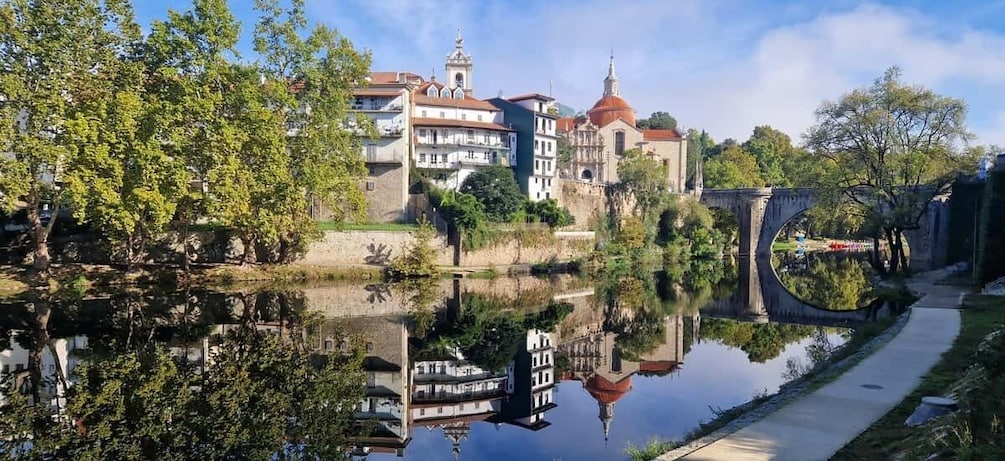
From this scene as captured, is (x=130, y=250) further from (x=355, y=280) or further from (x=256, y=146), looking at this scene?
(x=355, y=280)

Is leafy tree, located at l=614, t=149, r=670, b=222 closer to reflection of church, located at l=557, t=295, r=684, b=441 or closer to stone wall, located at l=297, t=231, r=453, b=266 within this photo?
stone wall, located at l=297, t=231, r=453, b=266

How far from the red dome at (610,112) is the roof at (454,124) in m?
21.7

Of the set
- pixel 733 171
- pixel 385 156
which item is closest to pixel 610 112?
pixel 733 171

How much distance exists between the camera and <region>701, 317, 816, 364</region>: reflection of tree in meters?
20.5

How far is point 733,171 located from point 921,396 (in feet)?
236

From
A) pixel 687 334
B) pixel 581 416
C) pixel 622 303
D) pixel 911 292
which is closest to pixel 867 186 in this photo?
pixel 911 292

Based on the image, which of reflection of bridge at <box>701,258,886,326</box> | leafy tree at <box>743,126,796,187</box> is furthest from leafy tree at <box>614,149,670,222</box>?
leafy tree at <box>743,126,796,187</box>

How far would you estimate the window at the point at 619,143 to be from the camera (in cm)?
7212

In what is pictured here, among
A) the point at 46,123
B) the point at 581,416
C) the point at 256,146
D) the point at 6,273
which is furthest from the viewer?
the point at 256,146

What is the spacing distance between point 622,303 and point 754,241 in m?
37.4

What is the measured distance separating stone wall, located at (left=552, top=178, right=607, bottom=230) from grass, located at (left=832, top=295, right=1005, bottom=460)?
122ft

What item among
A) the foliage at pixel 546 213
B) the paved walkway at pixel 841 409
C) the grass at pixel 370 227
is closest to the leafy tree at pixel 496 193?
the foliage at pixel 546 213

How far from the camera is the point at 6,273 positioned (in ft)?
99.9

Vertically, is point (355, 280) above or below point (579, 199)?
below
